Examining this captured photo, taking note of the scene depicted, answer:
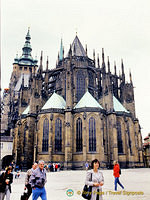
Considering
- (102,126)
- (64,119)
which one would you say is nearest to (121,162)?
(102,126)

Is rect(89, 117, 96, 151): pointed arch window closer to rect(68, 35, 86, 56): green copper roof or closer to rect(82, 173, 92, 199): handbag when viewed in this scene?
rect(68, 35, 86, 56): green copper roof

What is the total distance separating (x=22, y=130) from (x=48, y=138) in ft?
23.5

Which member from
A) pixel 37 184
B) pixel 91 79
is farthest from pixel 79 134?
pixel 37 184

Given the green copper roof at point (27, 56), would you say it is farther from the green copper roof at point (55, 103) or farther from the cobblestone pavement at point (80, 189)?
the cobblestone pavement at point (80, 189)

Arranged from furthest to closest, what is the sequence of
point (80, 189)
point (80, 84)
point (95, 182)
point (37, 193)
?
point (80, 84) < point (80, 189) < point (37, 193) < point (95, 182)

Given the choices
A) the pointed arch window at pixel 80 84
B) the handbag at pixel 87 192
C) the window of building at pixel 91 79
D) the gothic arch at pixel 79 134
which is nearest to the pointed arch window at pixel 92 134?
the gothic arch at pixel 79 134

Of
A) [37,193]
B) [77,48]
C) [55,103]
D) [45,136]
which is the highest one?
[77,48]

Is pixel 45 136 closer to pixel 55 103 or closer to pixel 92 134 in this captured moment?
pixel 55 103

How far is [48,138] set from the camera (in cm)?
3102

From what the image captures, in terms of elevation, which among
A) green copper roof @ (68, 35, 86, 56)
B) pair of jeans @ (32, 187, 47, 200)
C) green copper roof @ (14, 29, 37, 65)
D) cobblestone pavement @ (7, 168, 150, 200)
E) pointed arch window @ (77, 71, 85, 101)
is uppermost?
green copper roof @ (14, 29, 37, 65)

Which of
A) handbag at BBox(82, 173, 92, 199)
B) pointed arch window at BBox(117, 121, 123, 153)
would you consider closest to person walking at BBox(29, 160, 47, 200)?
handbag at BBox(82, 173, 92, 199)

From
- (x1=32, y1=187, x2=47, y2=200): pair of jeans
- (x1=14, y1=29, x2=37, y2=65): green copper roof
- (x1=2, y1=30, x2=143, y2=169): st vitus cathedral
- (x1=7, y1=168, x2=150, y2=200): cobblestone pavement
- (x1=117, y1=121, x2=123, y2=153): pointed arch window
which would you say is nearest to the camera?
(x1=32, y1=187, x2=47, y2=200): pair of jeans

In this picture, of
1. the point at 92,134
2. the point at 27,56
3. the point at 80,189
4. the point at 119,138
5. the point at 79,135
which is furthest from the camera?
the point at 27,56

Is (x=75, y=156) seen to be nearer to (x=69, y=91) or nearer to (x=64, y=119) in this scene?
(x=64, y=119)
